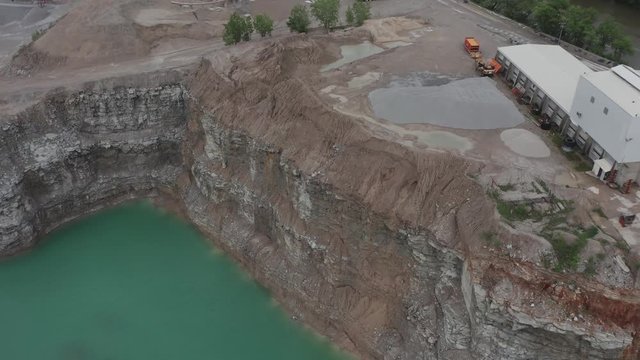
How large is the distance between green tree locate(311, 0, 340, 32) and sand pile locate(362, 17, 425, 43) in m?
2.63

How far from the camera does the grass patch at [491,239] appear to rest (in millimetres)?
26475

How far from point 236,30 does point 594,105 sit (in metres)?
26.5

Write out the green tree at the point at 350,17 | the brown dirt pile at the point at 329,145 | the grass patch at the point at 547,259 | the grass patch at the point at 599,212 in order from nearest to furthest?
the grass patch at the point at 547,259, the grass patch at the point at 599,212, the brown dirt pile at the point at 329,145, the green tree at the point at 350,17

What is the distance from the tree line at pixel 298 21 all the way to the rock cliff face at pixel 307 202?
5.24 m

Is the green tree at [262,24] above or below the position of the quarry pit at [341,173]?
above

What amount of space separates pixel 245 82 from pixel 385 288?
16496mm

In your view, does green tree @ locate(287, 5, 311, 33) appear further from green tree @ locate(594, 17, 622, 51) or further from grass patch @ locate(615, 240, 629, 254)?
grass patch @ locate(615, 240, 629, 254)

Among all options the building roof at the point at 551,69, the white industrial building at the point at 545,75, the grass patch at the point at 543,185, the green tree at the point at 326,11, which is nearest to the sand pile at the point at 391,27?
the green tree at the point at 326,11

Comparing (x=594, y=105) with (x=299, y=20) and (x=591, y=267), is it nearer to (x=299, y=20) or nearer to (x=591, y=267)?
(x=591, y=267)

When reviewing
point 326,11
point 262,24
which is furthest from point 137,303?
point 326,11

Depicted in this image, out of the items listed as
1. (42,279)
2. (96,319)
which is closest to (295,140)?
(96,319)

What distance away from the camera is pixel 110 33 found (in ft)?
152

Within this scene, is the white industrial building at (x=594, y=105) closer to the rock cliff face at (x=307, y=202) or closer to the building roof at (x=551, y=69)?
the building roof at (x=551, y=69)

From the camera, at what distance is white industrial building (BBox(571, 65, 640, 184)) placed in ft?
91.8
